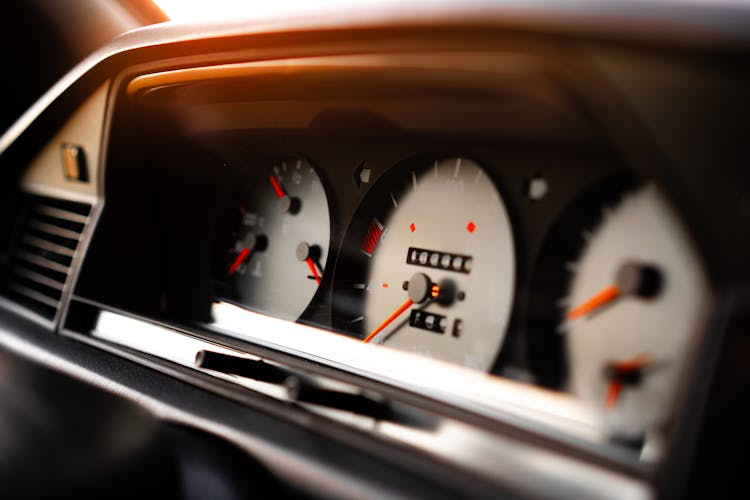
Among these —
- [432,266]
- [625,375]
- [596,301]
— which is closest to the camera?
[625,375]

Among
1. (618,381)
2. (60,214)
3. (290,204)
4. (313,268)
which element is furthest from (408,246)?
(60,214)

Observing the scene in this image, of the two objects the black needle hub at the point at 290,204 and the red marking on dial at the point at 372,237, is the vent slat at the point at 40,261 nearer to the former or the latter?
the black needle hub at the point at 290,204

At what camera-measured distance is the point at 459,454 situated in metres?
1.04

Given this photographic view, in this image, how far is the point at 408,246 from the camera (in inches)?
65.4

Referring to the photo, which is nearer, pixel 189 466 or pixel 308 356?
pixel 189 466

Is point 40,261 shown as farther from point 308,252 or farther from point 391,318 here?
point 391,318

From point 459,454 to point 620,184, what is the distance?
517 mm

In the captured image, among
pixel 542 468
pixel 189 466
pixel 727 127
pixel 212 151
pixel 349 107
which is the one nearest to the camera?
pixel 727 127

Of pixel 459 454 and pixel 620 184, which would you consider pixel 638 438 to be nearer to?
pixel 459 454

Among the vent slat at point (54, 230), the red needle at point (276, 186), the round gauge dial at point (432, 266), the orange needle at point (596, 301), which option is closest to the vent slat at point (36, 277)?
the vent slat at point (54, 230)

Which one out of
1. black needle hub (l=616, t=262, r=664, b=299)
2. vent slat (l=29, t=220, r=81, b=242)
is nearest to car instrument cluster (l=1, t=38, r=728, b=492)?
black needle hub (l=616, t=262, r=664, b=299)

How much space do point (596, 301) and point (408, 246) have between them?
0.55 m

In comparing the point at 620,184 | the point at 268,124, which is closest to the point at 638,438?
the point at 620,184

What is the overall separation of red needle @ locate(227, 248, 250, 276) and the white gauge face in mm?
987
